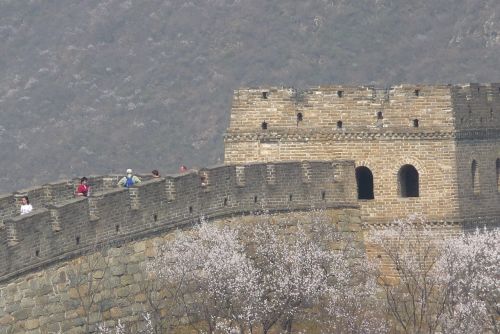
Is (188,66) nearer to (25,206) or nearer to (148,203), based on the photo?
(148,203)

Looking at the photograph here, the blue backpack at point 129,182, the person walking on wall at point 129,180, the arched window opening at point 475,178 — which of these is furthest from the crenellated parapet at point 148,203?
the arched window opening at point 475,178

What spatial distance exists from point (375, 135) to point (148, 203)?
11.0 meters

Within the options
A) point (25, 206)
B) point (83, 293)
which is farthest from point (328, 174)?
point (83, 293)

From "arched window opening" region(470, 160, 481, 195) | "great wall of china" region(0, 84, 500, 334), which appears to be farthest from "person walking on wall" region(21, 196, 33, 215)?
"arched window opening" region(470, 160, 481, 195)

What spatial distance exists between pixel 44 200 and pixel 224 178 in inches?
207

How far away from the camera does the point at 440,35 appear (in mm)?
182375

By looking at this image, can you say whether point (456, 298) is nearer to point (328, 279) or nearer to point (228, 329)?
point (328, 279)

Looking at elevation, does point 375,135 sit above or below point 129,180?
above

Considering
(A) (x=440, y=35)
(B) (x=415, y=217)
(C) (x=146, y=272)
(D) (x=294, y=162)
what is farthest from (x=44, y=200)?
(A) (x=440, y=35)

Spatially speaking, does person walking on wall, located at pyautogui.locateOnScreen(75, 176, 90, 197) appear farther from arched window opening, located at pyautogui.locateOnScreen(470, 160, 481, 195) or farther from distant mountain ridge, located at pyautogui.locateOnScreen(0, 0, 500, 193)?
distant mountain ridge, located at pyautogui.locateOnScreen(0, 0, 500, 193)

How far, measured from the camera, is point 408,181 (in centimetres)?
6800

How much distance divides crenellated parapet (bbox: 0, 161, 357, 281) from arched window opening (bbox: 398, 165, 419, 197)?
3007 millimetres

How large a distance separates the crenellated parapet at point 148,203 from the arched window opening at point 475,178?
485cm

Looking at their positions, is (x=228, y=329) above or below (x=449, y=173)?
below
